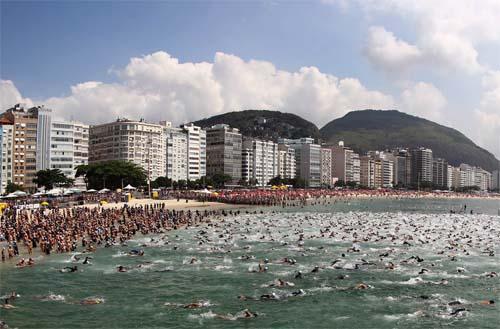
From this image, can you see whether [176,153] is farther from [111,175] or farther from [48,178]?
[48,178]

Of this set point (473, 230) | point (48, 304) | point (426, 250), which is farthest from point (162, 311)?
point (473, 230)

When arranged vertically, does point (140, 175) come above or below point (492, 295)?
above

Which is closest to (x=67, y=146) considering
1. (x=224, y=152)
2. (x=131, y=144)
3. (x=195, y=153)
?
(x=131, y=144)

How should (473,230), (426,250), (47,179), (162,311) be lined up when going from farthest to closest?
1. (47,179)
2. (473,230)
3. (426,250)
4. (162,311)

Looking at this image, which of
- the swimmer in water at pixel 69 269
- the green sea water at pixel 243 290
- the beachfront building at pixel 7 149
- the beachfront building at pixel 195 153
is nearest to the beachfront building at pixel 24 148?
the beachfront building at pixel 7 149

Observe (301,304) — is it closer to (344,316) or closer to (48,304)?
(344,316)

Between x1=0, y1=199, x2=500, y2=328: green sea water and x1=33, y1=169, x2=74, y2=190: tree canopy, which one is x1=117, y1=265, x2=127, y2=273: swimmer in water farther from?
x1=33, y1=169, x2=74, y2=190: tree canopy
